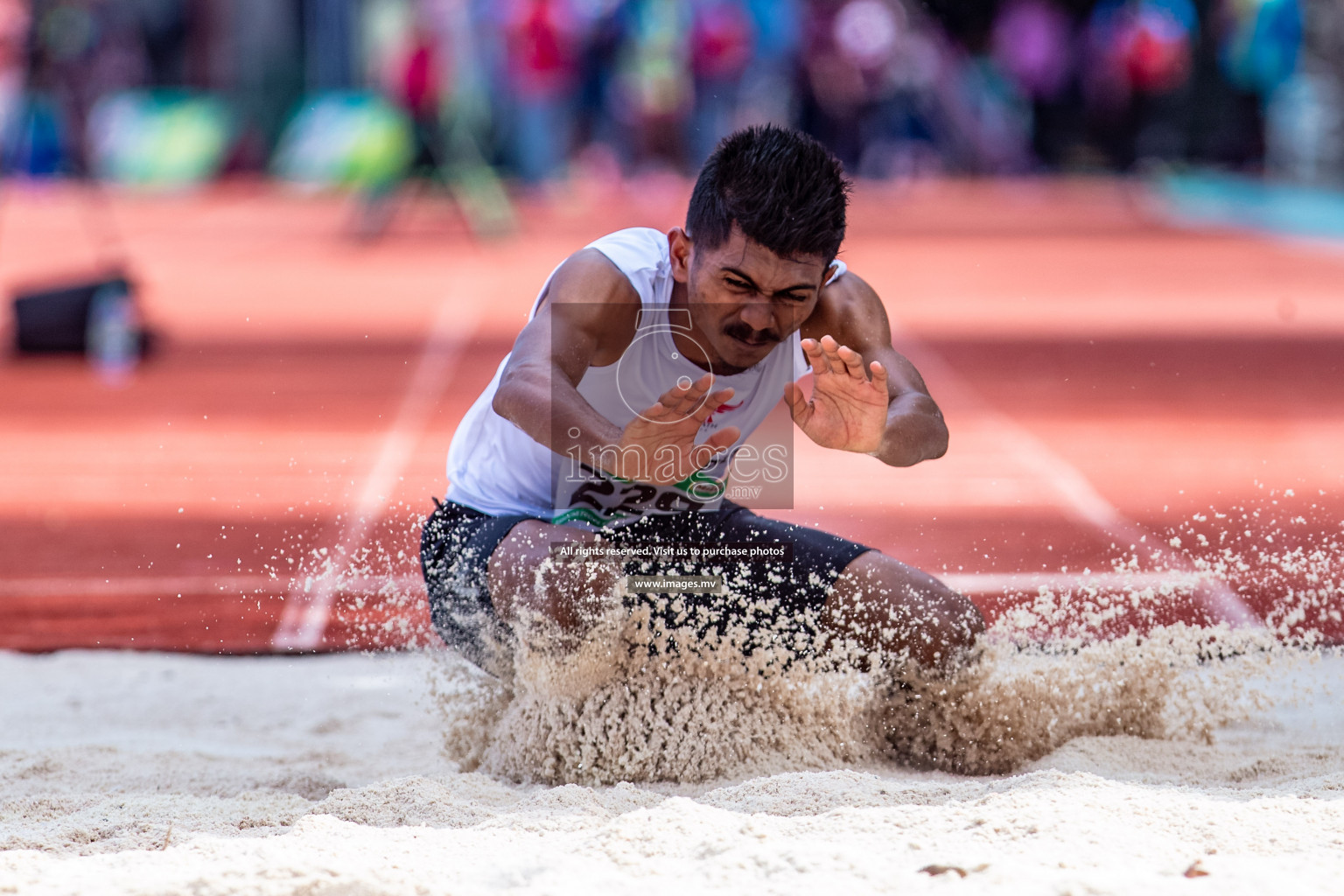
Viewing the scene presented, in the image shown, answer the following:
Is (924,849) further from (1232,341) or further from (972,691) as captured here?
(1232,341)

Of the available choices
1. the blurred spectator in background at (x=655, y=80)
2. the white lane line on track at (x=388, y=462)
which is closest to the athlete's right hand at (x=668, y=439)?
the white lane line on track at (x=388, y=462)

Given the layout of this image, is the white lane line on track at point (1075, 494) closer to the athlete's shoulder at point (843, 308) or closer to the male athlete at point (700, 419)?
the male athlete at point (700, 419)

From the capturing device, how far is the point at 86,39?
9.29m

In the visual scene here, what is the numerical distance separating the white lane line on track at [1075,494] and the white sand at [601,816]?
1.12ft

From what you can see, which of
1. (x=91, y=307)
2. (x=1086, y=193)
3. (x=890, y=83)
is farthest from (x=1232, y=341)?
(x=1086, y=193)

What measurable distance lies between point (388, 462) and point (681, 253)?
2.84 m

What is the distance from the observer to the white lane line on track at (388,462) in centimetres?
377

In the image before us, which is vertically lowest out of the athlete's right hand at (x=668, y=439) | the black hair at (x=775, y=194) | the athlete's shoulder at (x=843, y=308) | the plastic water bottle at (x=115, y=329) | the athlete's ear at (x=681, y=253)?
the athlete's right hand at (x=668, y=439)

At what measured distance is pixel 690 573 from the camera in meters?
2.84

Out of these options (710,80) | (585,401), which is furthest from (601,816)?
(710,80)

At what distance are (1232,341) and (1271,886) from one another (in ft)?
22.0

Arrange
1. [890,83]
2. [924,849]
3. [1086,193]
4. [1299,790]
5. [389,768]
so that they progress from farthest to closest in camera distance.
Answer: [1086,193] → [890,83] → [389,768] → [1299,790] → [924,849]

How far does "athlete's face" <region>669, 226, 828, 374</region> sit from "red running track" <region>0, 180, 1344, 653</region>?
0.61m

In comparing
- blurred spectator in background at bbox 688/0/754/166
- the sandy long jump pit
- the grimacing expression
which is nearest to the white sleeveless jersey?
the grimacing expression
